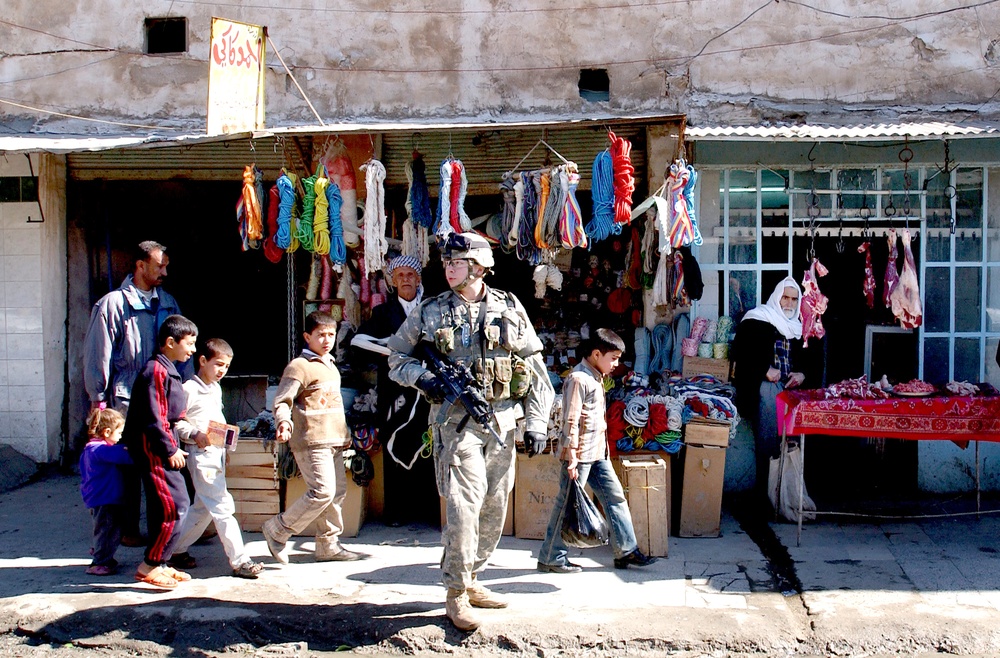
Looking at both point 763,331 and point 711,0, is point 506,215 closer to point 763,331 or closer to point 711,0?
point 763,331

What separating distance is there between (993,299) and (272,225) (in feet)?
21.1

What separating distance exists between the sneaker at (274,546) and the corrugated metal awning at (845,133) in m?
4.46

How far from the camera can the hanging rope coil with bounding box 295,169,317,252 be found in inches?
321

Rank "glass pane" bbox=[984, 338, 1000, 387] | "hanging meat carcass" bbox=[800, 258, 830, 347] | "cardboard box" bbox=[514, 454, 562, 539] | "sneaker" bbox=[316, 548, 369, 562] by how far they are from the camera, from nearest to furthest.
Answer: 1. "sneaker" bbox=[316, 548, 369, 562]
2. "cardboard box" bbox=[514, 454, 562, 539]
3. "hanging meat carcass" bbox=[800, 258, 830, 347]
4. "glass pane" bbox=[984, 338, 1000, 387]

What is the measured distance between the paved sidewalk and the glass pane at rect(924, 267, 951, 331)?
7.05ft

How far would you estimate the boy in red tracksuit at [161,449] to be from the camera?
6168 millimetres

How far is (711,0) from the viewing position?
9109 millimetres

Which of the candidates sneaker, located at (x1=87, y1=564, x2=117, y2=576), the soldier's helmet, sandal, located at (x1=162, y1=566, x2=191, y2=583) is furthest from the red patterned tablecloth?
sneaker, located at (x1=87, y1=564, x2=117, y2=576)

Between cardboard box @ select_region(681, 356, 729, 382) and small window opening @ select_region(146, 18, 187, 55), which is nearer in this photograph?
cardboard box @ select_region(681, 356, 729, 382)

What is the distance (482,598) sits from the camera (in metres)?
5.82

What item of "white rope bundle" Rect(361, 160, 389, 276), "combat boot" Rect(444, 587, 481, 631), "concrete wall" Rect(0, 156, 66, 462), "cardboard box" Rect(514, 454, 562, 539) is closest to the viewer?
"combat boot" Rect(444, 587, 481, 631)

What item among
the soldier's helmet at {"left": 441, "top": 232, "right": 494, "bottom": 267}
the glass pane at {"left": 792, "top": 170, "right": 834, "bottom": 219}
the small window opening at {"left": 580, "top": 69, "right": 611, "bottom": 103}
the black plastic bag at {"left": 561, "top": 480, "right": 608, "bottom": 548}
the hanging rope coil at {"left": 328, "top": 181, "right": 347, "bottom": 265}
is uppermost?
the small window opening at {"left": 580, "top": 69, "right": 611, "bottom": 103}

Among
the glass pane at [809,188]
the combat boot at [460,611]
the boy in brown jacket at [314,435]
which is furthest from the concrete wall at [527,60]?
the combat boot at [460,611]

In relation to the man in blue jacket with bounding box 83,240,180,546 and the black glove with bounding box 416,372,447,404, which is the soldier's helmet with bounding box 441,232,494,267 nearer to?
the black glove with bounding box 416,372,447,404
